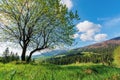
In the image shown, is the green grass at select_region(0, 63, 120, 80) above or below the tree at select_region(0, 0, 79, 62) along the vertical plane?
below

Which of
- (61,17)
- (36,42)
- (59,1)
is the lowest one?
(36,42)

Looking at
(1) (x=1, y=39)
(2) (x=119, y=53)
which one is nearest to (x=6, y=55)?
(1) (x=1, y=39)

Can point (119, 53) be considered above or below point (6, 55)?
below

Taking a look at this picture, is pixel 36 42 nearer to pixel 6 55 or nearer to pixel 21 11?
pixel 21 11

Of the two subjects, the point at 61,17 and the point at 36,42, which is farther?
the point at 36,42

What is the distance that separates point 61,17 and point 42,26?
271 cm

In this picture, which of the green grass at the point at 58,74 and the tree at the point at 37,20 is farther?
the tree at the point at 37,20

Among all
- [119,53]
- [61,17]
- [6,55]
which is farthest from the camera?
[6,55]

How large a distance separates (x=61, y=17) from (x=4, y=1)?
291 inches

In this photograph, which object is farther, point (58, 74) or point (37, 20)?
point (37, 20)

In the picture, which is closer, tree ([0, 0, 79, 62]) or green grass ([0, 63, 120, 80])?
green grass ([0, 63, 120, 80])

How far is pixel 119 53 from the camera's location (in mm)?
18281

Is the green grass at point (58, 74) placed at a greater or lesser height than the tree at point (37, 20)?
lesser

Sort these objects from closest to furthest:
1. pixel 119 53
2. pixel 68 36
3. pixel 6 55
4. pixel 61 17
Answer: pixel 119 53 < pixel 61 17 < pixel 68 36 < pixel 6 55
